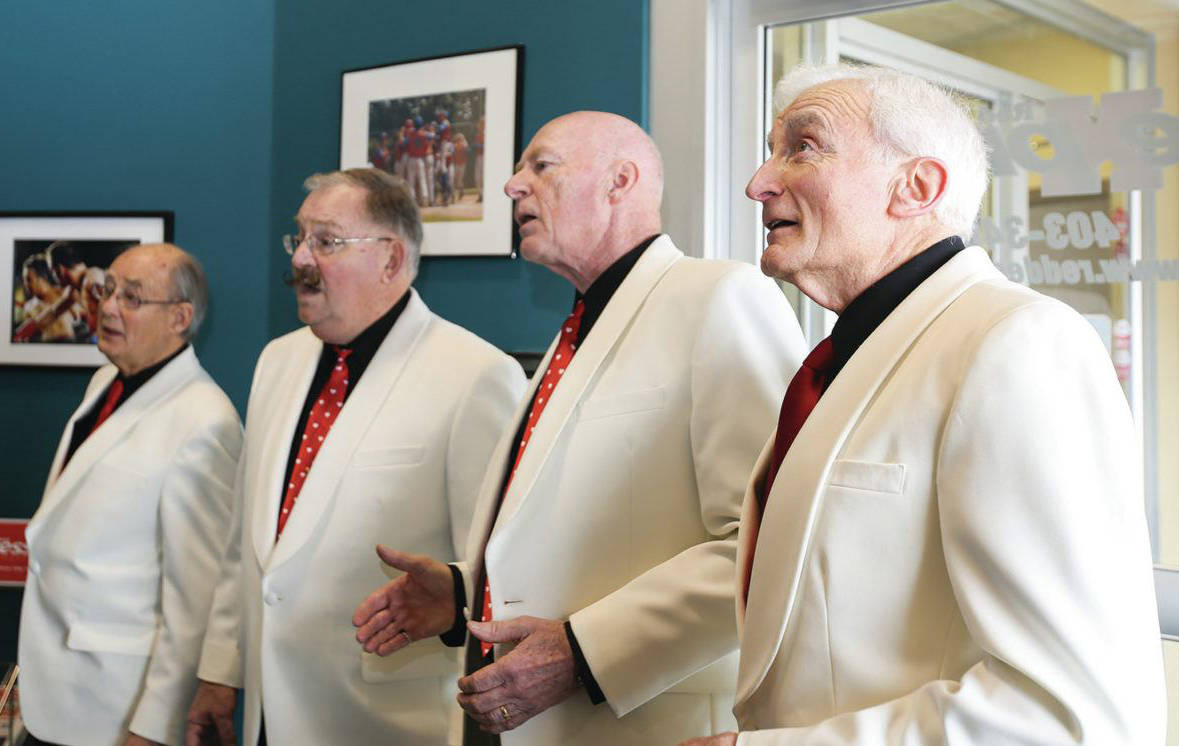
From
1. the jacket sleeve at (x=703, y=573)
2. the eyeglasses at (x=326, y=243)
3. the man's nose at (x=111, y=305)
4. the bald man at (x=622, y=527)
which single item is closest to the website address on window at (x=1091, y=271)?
the bald man at (x=622, y=527)

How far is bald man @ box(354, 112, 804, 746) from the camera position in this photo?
1776 millimetres

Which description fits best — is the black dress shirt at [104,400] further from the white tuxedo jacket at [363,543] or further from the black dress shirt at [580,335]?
the black dress shirt at [580,335]

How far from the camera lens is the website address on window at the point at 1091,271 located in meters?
2.29

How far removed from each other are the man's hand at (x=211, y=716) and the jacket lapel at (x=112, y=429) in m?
0.62

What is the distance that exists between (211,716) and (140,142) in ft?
6.82

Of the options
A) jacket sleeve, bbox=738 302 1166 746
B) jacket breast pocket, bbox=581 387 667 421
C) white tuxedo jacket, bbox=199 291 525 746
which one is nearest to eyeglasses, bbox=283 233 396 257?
white tuxedo jacket, bbox=199 291 525 746

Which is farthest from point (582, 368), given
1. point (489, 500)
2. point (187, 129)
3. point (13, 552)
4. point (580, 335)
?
point (13, 552)

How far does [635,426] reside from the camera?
6.23 feet

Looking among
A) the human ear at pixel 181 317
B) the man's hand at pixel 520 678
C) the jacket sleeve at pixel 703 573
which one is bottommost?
the man's hand at pixel 520 678

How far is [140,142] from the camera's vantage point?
12.7 feet

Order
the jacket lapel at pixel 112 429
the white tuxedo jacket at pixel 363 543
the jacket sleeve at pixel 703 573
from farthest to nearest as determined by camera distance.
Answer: the jacket lapel at pixel 112 429 → the white tuxedo jacket at pixel 363 543 → the jacket sleeve at pixel 703 573

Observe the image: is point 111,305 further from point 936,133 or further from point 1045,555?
point 1045,555

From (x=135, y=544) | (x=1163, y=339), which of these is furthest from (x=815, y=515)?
(x=135, y=544)

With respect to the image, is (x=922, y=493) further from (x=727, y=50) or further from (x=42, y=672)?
(x=42, y=672)
